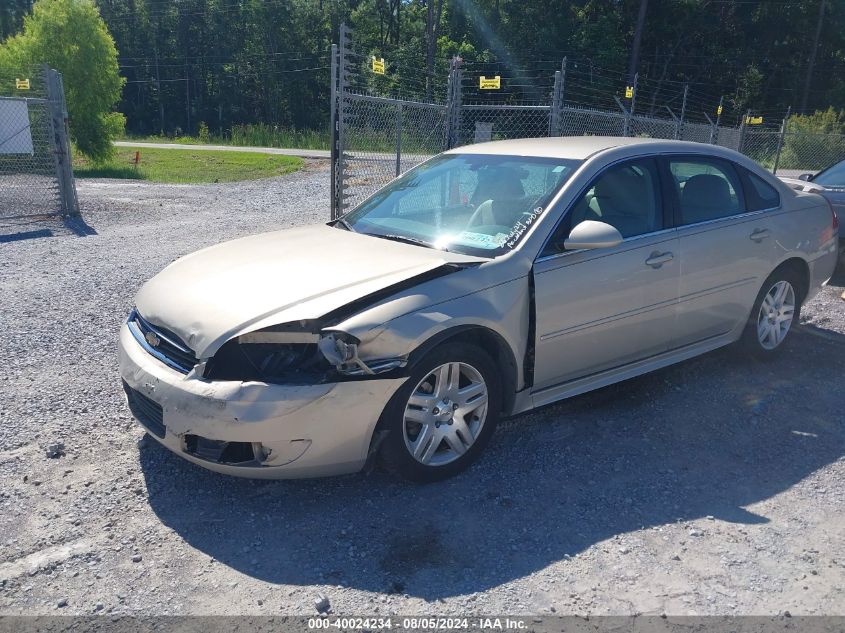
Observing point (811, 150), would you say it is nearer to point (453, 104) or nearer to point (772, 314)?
point (453, 104)

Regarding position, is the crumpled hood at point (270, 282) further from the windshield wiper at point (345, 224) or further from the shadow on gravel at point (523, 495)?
the shadow on gravel at point (523, 495)

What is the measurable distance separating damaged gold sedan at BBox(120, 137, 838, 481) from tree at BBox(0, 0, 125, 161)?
786 inches

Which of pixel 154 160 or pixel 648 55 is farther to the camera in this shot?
pixel 648 55

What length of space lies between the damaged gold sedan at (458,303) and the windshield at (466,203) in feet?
0.05

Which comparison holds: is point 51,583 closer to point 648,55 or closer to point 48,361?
point 48,361

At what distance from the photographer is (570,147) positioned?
4.84m

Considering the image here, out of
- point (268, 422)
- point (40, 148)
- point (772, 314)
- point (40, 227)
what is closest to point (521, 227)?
point (268, 422)

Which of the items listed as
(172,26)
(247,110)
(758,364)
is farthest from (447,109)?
(172,26)

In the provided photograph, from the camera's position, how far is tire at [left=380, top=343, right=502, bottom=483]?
11.7 ft

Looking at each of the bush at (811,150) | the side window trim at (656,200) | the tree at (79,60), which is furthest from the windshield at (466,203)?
the bush at (811,150)

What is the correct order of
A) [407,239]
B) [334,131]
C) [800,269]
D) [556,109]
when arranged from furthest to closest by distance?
[556,109]
[334,131]
[800,269]
[407,239]

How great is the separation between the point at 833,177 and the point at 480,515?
8.37 metres

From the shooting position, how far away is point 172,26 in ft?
206

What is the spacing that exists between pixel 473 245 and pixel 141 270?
527 cm
